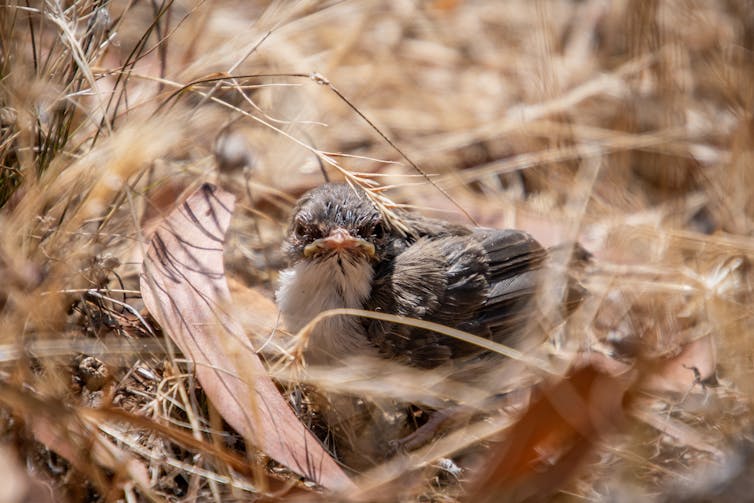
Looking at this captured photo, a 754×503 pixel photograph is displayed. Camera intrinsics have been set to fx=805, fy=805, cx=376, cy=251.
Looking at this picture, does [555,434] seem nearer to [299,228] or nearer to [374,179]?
[299,228]

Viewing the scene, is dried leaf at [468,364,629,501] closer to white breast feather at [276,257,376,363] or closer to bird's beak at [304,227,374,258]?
white breast feather at [276,257,376,363]

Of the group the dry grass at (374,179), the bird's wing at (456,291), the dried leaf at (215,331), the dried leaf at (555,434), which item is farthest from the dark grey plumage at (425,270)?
the dried leaf at (555,434)

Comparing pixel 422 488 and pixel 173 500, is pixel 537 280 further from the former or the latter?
pixel 173 500

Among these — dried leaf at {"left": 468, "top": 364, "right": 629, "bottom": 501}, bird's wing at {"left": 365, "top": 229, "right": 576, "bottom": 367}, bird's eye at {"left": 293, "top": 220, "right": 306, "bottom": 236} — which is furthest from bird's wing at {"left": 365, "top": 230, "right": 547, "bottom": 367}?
dried leaf at {"left": 468, "top": 364, "right": 629, "bottom": 501}

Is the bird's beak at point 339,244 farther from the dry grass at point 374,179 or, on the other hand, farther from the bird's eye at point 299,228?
the dry grass at point 374,179

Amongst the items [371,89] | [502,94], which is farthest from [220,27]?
[502,94]
